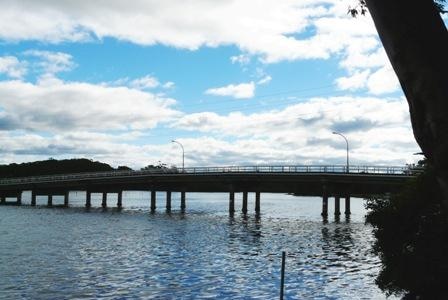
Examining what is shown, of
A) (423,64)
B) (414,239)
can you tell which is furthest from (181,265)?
(423,64)

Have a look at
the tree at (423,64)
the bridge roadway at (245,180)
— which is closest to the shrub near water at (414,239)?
the tree at (423,64)

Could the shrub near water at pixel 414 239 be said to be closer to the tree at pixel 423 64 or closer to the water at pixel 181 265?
the water at pixel 181 265

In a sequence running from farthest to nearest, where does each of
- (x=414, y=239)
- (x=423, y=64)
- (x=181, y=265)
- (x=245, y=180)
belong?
(x=245, y=180), (x=181, y=265), (x=414, y=239), (x=423, y=64)

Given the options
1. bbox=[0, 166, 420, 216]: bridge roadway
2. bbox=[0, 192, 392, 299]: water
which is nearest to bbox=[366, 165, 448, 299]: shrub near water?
bbox=[0, 192, 392, 299]: water

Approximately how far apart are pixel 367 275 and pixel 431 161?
992 inches

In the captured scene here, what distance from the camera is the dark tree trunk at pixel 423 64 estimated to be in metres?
4.43

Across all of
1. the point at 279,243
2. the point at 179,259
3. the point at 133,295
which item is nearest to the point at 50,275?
the point at 133,295

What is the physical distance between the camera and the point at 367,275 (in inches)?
1103

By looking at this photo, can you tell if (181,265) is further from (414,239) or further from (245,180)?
(245,180)

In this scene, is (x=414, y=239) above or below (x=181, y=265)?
above

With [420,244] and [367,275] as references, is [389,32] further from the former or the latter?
[367,275]

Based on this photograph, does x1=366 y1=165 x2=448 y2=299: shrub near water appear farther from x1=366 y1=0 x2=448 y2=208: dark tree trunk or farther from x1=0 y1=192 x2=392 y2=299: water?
x1=366 y1=0 x2=448 y2=208: dark tree trunk

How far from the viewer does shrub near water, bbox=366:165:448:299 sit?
54.8 ft

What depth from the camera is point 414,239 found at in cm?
1805
